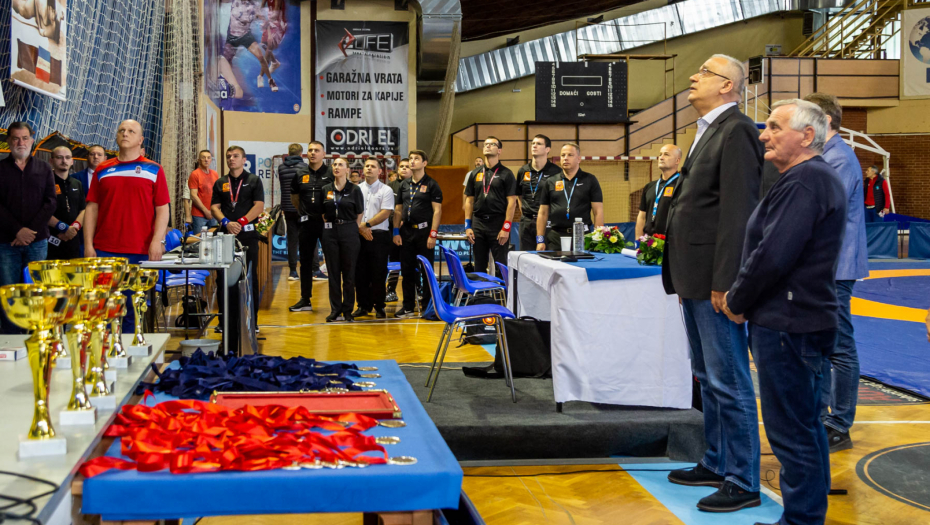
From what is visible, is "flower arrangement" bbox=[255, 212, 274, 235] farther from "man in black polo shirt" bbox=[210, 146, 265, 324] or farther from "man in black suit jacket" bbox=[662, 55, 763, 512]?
"man in black suit jacket" bbox=[662, 55, 763, 512]

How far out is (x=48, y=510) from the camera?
3.76ft

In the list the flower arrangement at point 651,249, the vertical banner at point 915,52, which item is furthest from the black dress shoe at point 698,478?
the vertical banner at point 915,52

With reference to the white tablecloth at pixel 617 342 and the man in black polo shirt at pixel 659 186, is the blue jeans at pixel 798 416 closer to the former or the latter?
the white tablecloth at pixel 617 342

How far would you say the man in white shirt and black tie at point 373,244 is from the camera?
22.6ft

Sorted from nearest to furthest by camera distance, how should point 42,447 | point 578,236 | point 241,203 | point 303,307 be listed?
point 42,447, point 578,236, point 241,203, point 303,307

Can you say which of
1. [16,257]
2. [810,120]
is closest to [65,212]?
[16,257]

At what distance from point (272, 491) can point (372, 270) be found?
225 inches

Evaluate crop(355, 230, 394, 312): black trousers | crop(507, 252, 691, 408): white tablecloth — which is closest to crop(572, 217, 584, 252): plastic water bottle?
crop(507, 252, 691, 408): white tablecloth

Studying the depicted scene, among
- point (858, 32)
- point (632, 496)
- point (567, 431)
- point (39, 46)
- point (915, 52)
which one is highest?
point (858, 32)

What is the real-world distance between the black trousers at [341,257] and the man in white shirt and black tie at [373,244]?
181mm

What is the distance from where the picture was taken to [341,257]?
22.0 ft

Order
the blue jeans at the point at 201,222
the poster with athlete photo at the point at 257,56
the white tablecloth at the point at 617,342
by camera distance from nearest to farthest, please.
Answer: the white tablecloth at the point at 617,342, the blue jeans at the point at 201,222, the poster with athlete photo at the point at 257,56

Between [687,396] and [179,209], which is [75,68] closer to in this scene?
[179,209]

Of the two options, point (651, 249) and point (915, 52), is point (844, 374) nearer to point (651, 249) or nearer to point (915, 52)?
point (651, 249)
